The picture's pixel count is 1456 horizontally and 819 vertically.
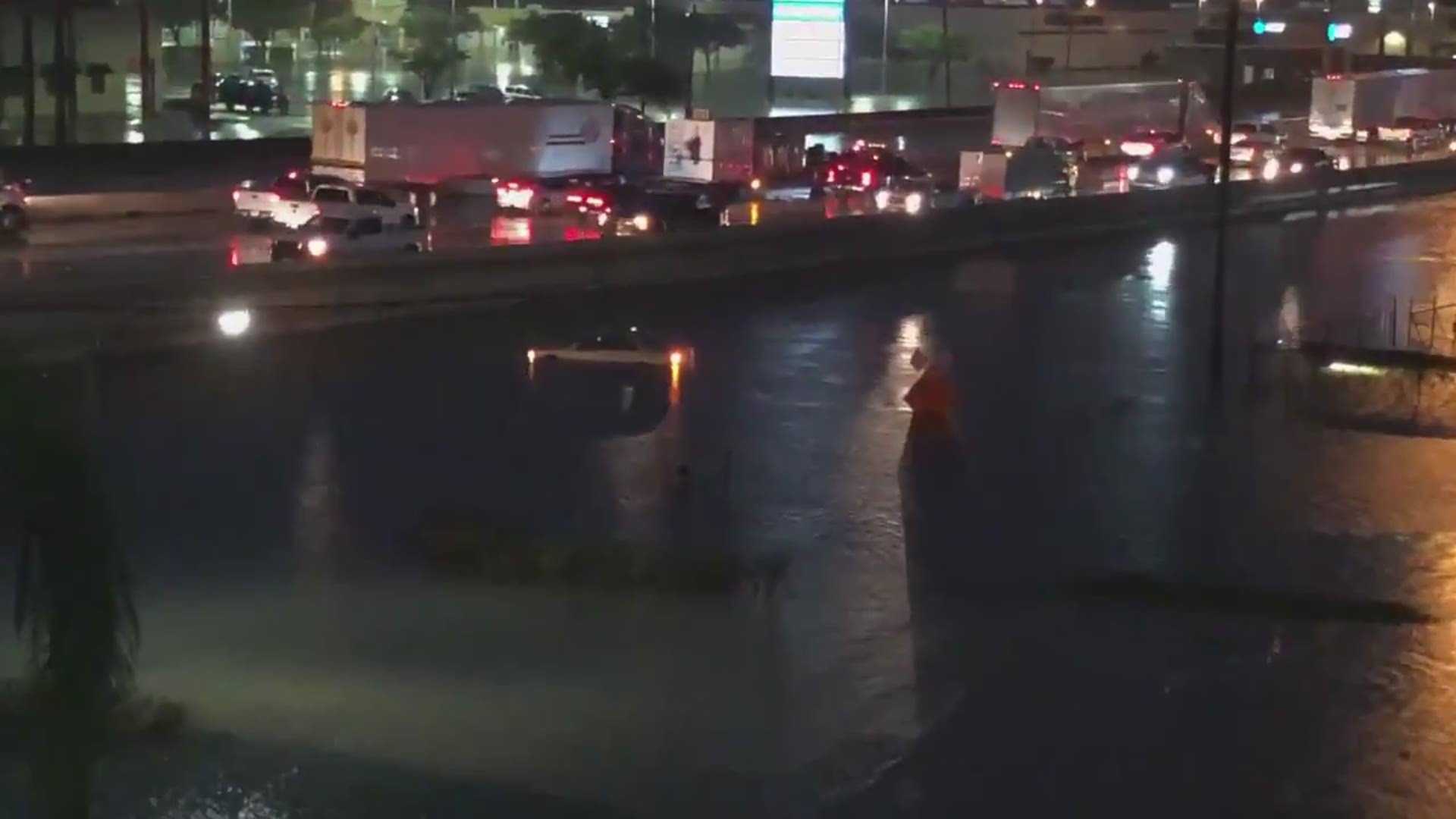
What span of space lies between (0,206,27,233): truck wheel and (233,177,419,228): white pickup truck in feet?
14.7

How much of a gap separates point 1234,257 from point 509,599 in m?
27.5

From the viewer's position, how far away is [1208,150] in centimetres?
6266

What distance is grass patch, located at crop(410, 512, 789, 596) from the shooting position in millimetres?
13680

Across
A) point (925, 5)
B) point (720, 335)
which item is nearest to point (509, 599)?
point (720, 335)

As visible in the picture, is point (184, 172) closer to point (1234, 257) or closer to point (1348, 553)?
point (1234, 257)

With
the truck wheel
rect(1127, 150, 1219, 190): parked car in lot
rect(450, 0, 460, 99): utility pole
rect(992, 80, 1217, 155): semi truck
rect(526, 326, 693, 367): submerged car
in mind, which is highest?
rect(450, 0, 460, 99): utility pole

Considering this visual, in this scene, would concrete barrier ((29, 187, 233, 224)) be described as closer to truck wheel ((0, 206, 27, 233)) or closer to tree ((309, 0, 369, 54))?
truck wheel ((0, 206, 27, 233))

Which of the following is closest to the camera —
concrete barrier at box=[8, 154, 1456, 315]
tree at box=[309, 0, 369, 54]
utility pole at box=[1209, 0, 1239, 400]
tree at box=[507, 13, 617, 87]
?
utility pole at box=[1209, 0, 1239, 400]

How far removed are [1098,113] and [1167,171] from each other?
8.74m

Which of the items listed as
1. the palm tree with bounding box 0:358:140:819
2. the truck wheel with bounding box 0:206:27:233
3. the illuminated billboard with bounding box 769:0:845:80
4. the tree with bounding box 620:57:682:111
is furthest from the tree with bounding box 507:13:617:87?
the palm tree with bounding box 0:358:140:819

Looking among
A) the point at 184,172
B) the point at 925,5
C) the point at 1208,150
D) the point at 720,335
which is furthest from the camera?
the point at 925,5

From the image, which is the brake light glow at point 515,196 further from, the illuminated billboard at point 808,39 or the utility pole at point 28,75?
the illuminated billboard at point 808,39

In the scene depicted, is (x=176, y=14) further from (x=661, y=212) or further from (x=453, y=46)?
(x=661, y=212)

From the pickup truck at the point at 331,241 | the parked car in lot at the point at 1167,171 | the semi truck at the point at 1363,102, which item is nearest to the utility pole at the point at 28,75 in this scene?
the pickup truck at the point at 331,241
